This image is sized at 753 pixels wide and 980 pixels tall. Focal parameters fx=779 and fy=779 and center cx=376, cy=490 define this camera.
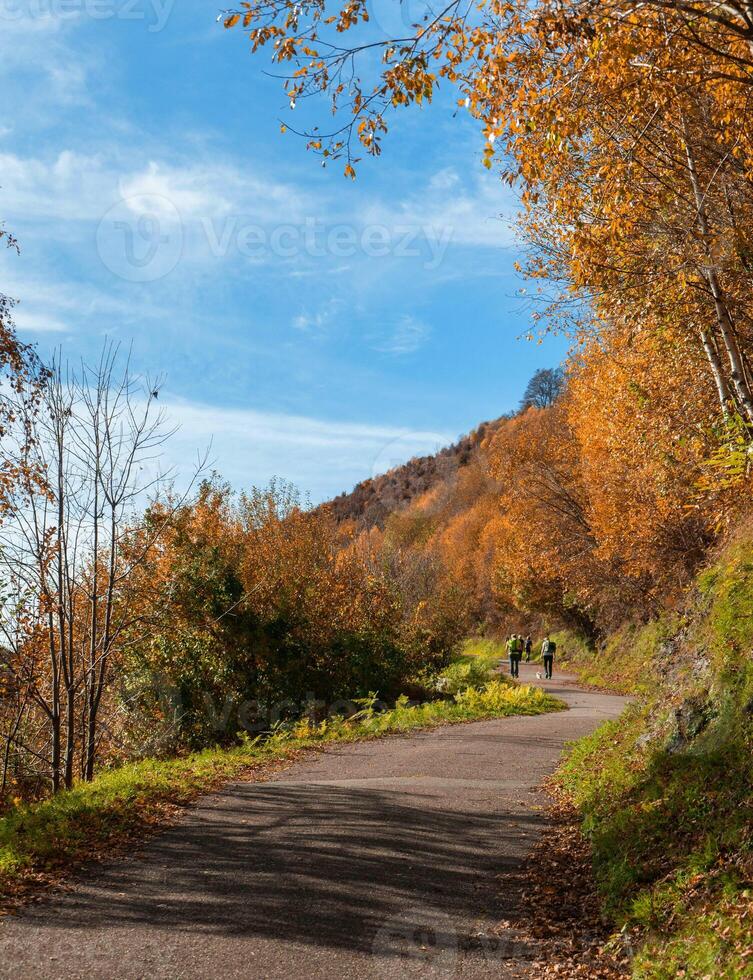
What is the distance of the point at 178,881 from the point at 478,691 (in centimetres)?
1560

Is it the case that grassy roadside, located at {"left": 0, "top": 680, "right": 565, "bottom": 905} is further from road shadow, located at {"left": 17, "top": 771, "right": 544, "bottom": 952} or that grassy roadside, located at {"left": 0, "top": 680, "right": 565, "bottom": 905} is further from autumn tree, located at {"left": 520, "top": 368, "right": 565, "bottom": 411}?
autumn tree, located at {"left": 520, "top": 368, "right": 565, "bottom": 411}

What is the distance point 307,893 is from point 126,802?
3.69 metres

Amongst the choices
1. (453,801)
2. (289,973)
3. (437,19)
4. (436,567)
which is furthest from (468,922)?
(436,567)

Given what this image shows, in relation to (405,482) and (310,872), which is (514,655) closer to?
(310,872)

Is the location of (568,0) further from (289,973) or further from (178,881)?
(178,881)

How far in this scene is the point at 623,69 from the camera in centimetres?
672

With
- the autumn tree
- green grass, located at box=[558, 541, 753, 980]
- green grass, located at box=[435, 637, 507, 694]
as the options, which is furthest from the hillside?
green grass, located at box=[558, 541, 753, 980]

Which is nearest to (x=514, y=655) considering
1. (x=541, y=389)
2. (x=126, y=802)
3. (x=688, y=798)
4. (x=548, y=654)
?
(x=548, y=654)

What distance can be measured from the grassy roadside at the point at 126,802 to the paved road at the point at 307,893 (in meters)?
0.47

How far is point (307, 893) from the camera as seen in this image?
639 cm

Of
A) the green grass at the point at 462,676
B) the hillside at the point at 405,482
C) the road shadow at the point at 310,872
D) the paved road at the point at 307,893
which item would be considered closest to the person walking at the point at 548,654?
the green grass at the point at 462,676

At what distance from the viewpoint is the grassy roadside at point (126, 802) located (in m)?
7.15

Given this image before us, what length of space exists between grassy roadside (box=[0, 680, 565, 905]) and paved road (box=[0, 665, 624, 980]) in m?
0.47

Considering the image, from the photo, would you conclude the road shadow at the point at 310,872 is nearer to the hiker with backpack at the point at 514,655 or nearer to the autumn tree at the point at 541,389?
the hiker with backpack at the point at 514,655
